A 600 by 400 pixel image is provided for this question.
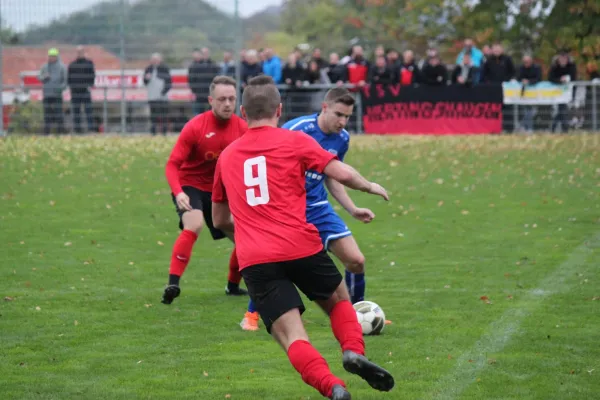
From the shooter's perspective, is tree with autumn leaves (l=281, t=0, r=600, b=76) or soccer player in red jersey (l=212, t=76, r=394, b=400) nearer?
soccer player in red jersey (l=212, t=76, r=394, b=400)

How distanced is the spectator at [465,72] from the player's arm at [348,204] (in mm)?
16189

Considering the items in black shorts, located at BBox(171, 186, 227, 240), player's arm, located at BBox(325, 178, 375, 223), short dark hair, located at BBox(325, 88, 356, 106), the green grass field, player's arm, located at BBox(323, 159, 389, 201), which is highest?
short dark hair, located at BBox(325, 88, 356, 106)

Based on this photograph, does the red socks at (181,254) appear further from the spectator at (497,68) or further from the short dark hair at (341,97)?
the spectator at (497,68)

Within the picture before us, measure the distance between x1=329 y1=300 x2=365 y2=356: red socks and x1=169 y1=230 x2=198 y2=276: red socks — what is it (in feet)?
10.5

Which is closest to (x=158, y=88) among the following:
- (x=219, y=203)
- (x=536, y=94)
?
(x=536, y=94)

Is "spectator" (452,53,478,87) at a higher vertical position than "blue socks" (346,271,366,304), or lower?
higher

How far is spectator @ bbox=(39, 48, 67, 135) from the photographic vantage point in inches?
949

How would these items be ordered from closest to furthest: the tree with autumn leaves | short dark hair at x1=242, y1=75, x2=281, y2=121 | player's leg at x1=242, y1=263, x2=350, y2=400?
player's leg at x1=242, y1=263, x2=350, y2=400
short dark hair at x1=242, y1=75, x2=281, y2=121
the tree with autumn leaves

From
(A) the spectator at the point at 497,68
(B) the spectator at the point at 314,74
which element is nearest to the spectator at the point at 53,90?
(B) the spectator at the point at 314,74

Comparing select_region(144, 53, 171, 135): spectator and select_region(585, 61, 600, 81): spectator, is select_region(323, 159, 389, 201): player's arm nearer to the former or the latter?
select_region(144, 53, 171, 135): spectator

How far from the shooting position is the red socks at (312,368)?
5285mm

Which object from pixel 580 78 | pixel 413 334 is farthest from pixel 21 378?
pixel 580 78

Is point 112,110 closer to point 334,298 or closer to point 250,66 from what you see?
point 250,66

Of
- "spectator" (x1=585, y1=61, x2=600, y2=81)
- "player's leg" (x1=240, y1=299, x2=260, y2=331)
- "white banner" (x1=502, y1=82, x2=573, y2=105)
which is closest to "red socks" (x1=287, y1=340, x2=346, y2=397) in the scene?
"player's leg" (x1=240, y1=299, x2=260, y2=331)
